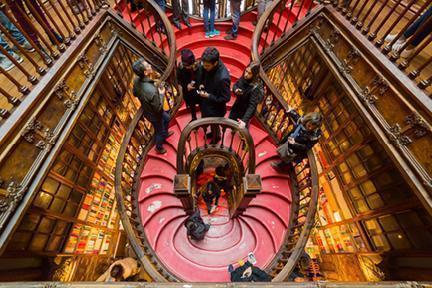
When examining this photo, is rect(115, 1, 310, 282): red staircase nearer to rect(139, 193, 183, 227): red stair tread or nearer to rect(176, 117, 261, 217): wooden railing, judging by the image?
rect(139, 193, 183, 227): red stair tread

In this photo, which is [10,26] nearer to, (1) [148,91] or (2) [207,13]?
(1) [148,91]

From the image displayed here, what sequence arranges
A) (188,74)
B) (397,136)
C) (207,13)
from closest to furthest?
(397,136) → (188,74) → (207,13)

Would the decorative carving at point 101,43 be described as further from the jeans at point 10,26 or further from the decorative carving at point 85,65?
the jeans at point 10,26

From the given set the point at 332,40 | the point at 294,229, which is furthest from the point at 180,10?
the point at 294,229

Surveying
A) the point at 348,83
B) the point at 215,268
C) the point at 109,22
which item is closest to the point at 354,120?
the point at 348,83

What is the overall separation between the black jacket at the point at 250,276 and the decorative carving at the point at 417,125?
273cm

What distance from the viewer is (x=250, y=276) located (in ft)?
9.56

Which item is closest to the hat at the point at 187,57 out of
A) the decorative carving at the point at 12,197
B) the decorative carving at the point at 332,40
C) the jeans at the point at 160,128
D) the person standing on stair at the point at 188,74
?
the person standing on stair at the point at 188,74

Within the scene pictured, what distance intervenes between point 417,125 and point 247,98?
214 centimetres

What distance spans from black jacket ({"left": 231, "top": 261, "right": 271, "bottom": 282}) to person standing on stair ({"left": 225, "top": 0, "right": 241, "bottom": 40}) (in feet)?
16.8

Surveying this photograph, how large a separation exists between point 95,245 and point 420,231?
6947mm

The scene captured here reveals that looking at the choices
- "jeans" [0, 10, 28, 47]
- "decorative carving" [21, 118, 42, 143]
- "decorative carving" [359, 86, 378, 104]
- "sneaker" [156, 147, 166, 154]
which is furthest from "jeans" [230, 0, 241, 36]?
"decorative carving" [21, 118, 42, 143]

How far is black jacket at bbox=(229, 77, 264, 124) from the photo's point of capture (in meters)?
3.06

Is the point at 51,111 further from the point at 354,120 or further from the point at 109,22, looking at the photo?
the point at 354,120
